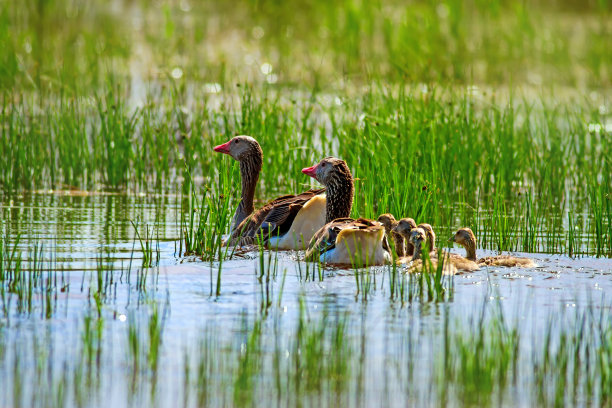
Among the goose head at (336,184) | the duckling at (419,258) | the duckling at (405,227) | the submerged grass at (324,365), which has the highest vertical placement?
the goose head at (336,184)

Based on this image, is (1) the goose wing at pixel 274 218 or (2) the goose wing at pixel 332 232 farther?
(1) the goose wing at pixel 274 218

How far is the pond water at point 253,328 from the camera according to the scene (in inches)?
218

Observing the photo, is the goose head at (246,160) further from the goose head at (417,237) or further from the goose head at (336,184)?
the goose head at (417,237)

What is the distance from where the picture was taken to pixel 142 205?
12672mm

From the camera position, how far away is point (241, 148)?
11.6 meters

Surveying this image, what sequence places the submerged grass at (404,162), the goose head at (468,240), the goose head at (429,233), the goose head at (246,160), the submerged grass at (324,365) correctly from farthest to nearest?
1. the goose head at (246,160)
2. the submerged grass at (404,162)
3. the goose head at (468,240)
4. the goose head at (429,233)
5. the submerged grass at (324,365)

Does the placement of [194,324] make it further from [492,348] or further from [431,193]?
[431,193]

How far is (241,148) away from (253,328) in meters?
5.23

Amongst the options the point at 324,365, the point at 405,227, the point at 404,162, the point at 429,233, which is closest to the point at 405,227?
the point at 405,227

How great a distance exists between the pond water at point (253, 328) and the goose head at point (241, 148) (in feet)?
7.50

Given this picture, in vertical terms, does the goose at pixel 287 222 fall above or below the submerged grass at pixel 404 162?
below

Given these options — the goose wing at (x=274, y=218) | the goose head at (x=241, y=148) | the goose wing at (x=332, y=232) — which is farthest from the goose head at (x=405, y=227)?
the goose head at (x=241, y=148)

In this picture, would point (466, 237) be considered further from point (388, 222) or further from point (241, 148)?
point (241, 148)

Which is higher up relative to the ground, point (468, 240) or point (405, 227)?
point (405, 227)
